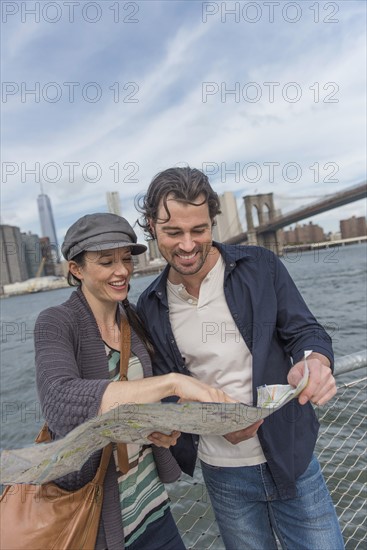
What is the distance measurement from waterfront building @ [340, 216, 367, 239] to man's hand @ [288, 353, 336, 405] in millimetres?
54340

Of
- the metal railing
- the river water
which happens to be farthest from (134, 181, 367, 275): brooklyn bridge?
the metal railing

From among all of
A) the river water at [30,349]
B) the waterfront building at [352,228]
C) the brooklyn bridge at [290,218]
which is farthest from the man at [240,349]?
the waterfront building at [352,228]

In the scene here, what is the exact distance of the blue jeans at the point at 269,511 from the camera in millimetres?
1548

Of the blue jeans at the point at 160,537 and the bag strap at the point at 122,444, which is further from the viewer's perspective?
the blue jeans at the point at 160,537

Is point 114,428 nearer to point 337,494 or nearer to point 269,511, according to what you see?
point 269,511

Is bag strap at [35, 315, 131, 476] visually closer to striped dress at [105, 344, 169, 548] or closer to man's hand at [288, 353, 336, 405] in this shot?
striped dress at [105, 344, 169, 548]

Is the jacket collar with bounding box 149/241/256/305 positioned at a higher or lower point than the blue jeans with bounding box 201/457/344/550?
higher

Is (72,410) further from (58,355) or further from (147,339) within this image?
(147,339)

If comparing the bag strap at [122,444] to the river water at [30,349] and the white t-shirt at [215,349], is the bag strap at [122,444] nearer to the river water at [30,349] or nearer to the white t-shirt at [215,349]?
the white t-shirt at [215,349]

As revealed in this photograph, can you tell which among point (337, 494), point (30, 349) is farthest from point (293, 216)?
point (337, 494)

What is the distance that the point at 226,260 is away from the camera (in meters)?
1.63

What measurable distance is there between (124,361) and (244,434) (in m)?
0.44

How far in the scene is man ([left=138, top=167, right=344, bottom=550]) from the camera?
150cm

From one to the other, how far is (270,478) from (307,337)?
52 cm
